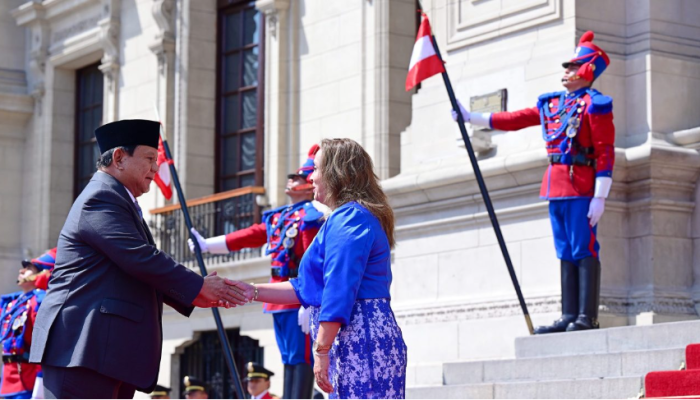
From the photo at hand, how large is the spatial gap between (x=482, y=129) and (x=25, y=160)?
37.2ft

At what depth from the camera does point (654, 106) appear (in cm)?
1101

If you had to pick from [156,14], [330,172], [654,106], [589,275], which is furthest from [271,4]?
[330,172]

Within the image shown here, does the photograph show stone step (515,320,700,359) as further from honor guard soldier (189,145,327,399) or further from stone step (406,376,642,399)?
honor guard soldier (189,145,327,399)

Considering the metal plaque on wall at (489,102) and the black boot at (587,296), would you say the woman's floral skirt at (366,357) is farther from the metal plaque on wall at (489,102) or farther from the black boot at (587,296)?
the metal plaque on wall at (489,102)

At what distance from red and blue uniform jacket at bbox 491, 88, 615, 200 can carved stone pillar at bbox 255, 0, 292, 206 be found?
6.28 meters

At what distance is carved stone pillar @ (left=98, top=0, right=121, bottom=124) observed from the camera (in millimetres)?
19078

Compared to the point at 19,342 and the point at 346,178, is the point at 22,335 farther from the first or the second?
the point at 346,178

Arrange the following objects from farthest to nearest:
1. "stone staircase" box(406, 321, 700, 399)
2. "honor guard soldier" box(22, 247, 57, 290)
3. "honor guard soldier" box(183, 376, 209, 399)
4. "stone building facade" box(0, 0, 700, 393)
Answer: "honor guard soldier" box(183, 376, 209, 399) < "honor guard soldier" box(22, 247, 57, 290) < "stone building facade" box(0, 0, 700, 393) < "stone staircase" box(406, 321, 700, 399)

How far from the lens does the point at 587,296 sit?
9.48 m

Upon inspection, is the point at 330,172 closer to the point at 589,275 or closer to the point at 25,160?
the point at 589,275

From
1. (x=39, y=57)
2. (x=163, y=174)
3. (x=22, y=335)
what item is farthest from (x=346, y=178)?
(x=39, y=57)

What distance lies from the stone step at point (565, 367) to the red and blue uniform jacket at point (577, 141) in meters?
1.25

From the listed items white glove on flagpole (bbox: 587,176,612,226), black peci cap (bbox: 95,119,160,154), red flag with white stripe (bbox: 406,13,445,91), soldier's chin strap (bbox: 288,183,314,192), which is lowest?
black peci cap (bbox: 95,119,160,154)

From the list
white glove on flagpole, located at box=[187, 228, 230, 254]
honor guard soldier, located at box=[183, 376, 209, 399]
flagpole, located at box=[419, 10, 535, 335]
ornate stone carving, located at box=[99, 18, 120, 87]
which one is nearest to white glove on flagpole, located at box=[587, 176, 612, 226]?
flagpole, located at box=[419, 10, 535, 335]
